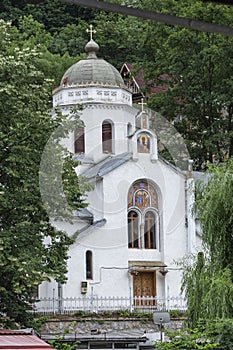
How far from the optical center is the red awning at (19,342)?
14000 mm

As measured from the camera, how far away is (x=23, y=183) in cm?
2439

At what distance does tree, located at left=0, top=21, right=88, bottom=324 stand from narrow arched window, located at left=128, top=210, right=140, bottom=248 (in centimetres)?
1181

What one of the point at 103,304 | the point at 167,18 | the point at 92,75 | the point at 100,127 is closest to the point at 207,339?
the point at 167,18

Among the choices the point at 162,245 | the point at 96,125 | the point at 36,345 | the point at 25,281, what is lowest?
the point at 36,345

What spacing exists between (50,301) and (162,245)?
6374mm

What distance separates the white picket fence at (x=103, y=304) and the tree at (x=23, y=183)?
813 centimetres

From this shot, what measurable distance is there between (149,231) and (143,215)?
0.74 m

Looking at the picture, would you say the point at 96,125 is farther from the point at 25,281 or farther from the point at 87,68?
the point at 25,281

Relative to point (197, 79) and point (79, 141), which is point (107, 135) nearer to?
point (79, 141)

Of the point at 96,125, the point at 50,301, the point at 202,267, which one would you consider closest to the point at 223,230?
the point at 202,267

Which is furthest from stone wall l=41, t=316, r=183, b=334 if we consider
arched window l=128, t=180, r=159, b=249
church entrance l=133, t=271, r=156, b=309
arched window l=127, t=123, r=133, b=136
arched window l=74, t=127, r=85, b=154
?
arched window l=127, t=123, r=133, b=136

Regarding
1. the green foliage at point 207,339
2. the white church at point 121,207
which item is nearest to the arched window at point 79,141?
the white church at point 121,207

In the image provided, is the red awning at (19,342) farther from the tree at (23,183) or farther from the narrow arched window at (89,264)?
the narrow arched window at (89,264)

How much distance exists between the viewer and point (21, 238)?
79.2ft
